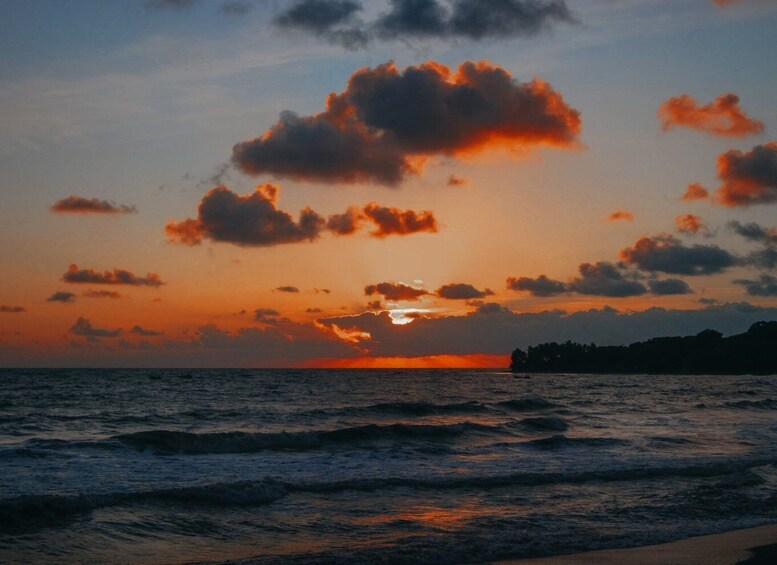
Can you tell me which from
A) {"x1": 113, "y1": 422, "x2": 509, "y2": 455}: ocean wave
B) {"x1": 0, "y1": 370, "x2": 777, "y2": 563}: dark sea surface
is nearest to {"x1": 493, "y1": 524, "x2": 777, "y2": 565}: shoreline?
{"x1": 0, "y1": 370, "x2": 777, "y2": 563}: dark sea surface

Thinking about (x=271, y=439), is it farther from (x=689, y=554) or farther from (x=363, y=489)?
(x=689, y=554)

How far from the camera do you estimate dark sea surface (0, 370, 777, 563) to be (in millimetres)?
16062

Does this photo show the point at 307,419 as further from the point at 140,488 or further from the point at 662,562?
the point at 662,562

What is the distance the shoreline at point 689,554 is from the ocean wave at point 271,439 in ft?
66.7

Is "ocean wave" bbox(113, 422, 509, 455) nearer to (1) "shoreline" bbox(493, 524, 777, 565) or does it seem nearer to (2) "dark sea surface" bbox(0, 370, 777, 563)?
(2) "dark sea surface" bbox(0, 370, 777, 563)

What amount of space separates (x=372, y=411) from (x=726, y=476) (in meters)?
32.5

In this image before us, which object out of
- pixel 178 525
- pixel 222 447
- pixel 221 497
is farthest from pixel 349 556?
pixel 222 447

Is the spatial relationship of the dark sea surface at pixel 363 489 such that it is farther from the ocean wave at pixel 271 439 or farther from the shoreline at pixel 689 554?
the shoreline at pixel 689 554

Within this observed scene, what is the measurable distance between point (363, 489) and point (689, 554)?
1065cm

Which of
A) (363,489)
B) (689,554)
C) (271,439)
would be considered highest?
(689,554)

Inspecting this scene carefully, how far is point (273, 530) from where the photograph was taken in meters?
17.6

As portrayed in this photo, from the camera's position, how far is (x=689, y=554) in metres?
14.9

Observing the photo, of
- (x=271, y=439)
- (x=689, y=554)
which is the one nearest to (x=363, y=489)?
(x=689, y=554)

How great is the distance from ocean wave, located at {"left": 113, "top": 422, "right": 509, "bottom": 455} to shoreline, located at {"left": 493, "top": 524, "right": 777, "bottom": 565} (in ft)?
66.7
